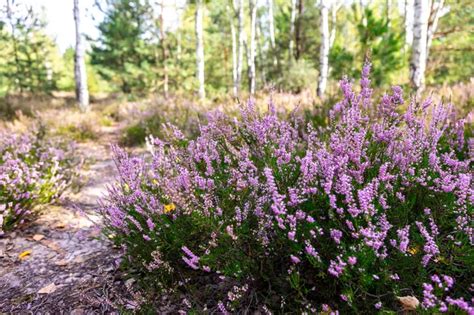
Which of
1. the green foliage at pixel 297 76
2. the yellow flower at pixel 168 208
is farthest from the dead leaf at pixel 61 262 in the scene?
the green foliage at pixel 297 76

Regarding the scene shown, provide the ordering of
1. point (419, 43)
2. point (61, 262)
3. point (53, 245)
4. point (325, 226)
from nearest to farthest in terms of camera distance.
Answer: point (325, 226)
point (61, 262)
point (53, 245)
point (419, 43)

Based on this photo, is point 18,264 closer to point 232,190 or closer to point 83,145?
point 232,190

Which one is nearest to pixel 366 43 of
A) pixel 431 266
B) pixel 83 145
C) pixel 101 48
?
pixel 83 145

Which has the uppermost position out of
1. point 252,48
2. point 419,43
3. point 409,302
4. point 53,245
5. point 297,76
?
point 252,48

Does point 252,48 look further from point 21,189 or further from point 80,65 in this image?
point 21,189

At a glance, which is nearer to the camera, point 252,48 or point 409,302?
point 409,302

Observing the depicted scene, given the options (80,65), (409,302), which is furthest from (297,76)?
(409,302)

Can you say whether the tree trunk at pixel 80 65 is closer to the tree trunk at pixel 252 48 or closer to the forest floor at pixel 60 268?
the tree trunk at pixel 252 48
